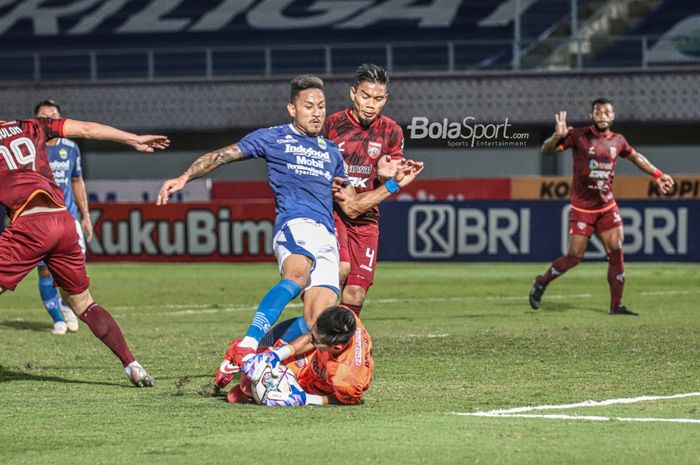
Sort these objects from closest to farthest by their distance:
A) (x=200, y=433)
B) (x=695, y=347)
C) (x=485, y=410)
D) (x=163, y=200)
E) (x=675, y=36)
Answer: (x=200, y=433), (x=485, y=410), (x=163, y=200), (x=695, y=347), (x=675, y=36)

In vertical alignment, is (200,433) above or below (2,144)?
below

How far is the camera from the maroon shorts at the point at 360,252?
9.81 metres

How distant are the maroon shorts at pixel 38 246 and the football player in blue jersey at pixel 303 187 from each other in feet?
2.84

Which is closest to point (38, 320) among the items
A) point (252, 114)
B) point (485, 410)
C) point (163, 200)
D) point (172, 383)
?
point (172, 383)

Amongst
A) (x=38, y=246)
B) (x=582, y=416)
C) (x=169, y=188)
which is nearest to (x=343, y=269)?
(x=169, y=188)

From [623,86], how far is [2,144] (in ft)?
79.7

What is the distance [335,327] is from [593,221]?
7.86 meters

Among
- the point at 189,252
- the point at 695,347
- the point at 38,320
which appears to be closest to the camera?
the point at 695,347

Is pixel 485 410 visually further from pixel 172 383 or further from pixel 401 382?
pixel 172 383

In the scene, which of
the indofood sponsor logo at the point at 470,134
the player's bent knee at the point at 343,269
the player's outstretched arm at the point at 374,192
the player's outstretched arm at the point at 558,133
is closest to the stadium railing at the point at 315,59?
the player's outstretched arm at the point at 558,133

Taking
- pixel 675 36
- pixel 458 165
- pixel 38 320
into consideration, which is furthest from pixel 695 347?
pixel 458 165

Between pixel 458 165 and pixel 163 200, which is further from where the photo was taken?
pixel 458 165

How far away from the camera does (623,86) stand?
30.6 m

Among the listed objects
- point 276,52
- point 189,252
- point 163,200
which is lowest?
point 189,252
